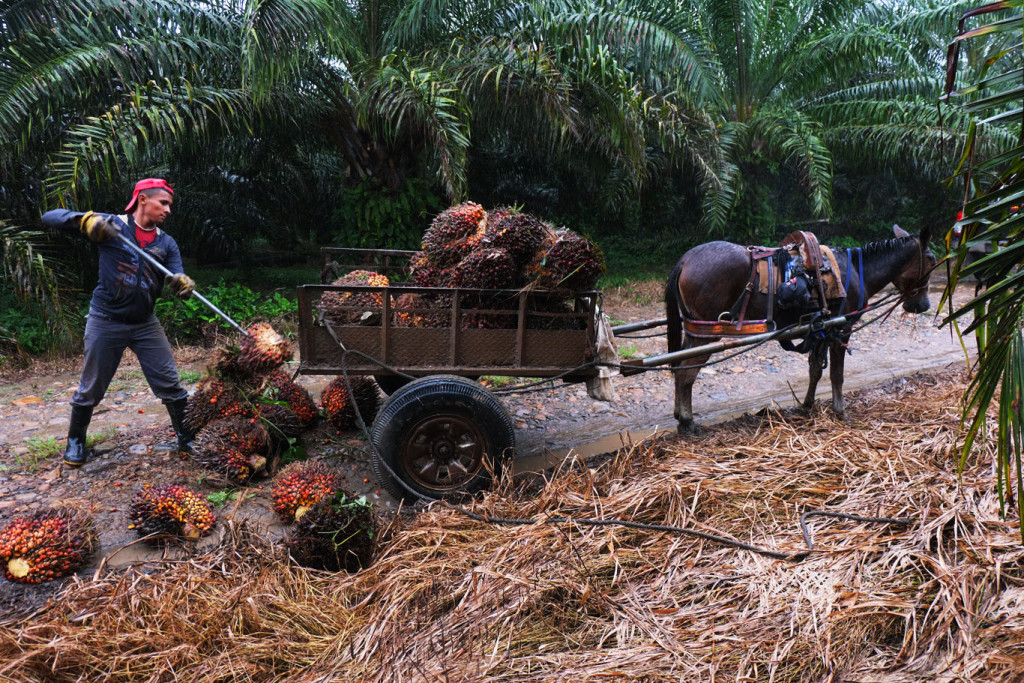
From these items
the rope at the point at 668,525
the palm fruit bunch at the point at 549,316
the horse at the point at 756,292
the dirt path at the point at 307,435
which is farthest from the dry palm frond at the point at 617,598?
the horse at the point at 756,292

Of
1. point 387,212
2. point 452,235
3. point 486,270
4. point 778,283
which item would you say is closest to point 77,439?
point 452,235

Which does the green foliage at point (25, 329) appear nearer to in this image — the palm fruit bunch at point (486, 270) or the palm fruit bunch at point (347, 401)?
the palm fruit bunch at point (347, 401)

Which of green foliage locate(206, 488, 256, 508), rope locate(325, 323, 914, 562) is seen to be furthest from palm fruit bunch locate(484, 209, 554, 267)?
green foliage locate(206, 488, 256, 508)

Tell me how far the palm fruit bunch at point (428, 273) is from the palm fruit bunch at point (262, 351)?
3.19ft

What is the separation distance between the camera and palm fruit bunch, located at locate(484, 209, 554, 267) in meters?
4.12

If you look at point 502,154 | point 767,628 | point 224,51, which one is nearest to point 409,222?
point 224,51

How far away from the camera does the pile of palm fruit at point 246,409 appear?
4.04 metres

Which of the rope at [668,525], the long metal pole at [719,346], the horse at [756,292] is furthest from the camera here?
the horse at [756,292]

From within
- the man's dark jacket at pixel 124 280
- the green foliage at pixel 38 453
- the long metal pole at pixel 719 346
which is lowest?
the green foliage at pixel 38 453

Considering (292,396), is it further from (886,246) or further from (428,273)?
(886,246)

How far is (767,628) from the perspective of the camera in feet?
8.13

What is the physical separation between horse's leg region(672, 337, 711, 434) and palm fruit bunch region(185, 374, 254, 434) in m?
3.23

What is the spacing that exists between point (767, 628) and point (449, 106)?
21.1 ft

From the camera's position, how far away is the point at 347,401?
518cm
